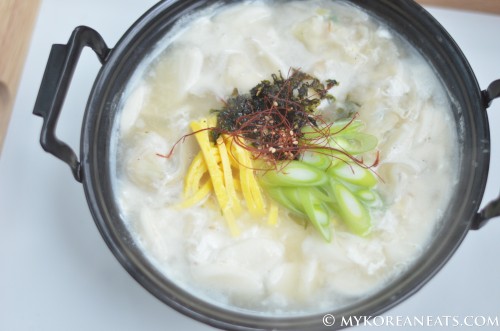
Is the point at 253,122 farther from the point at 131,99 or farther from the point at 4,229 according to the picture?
the point at 4,229

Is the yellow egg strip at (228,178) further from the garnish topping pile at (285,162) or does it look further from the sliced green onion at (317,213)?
the sliced green onion at (317,213)

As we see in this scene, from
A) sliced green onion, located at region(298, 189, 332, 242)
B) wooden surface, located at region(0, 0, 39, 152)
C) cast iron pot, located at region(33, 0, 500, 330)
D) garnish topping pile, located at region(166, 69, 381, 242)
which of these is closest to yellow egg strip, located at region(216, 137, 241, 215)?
garnish topping pile, located at region(166, 69, 381, 242)

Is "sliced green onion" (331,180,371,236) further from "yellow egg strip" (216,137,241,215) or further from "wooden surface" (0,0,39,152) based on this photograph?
"wooden surface" (0,0,39,152)

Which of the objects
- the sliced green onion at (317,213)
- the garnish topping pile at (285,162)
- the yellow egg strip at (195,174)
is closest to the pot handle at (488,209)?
the garnish topping pile at (285,162)

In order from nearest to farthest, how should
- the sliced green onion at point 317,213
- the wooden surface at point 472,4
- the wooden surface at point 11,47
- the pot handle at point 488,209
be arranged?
the pot handle at point 488,209
the sliced green onion at point 317,213
the wooden surface at point 11,47
the wooden surface at point 472,4

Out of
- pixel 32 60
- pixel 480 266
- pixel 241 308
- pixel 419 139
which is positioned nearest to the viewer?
pixel 241 308

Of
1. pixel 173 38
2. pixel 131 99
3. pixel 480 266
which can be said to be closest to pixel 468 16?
pixel 480 266
